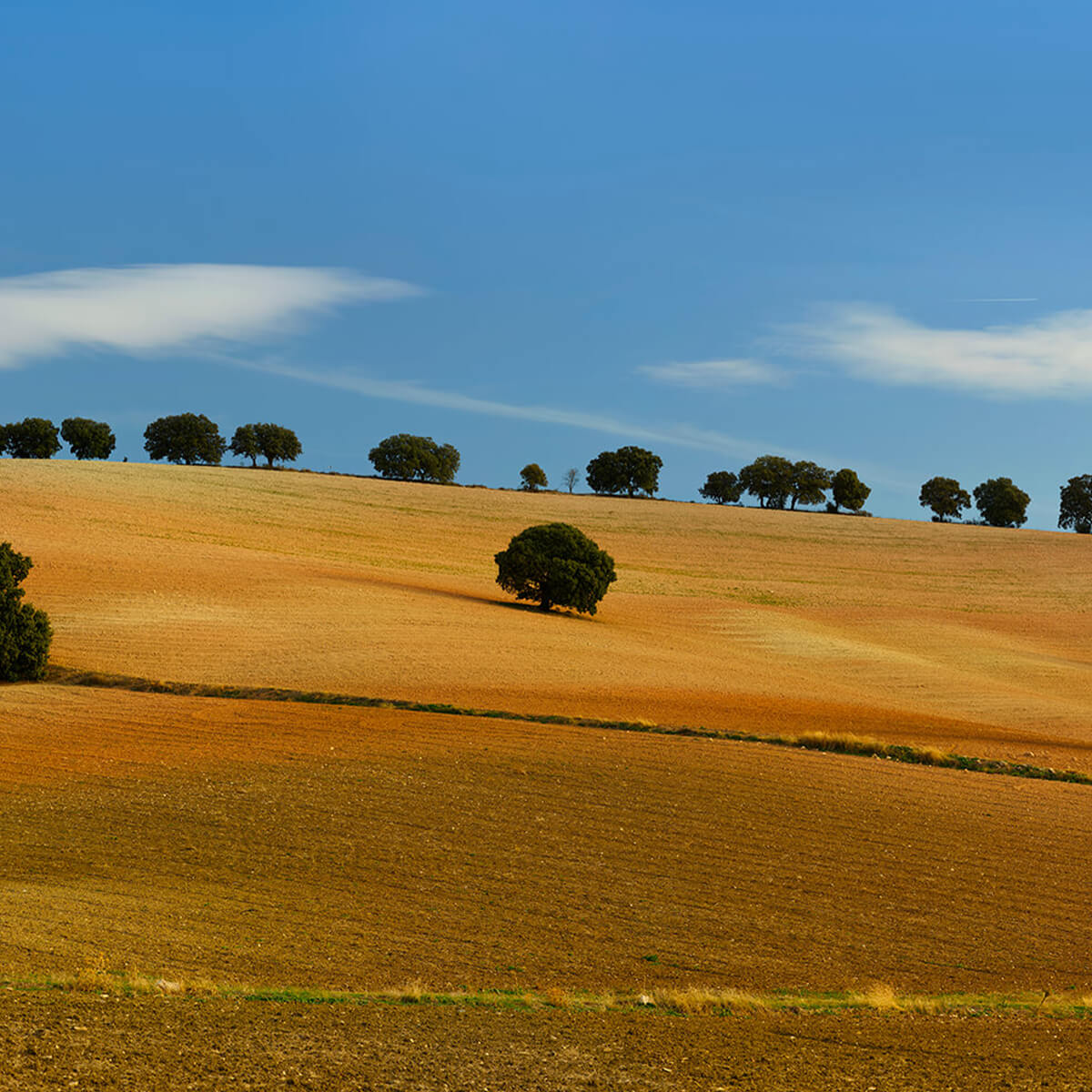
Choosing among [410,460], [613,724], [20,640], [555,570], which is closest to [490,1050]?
[613,724]

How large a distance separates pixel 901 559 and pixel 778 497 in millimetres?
45302

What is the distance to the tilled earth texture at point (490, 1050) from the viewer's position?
8.16m

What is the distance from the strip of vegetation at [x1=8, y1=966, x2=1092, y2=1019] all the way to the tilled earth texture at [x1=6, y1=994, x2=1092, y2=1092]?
0.30 meters

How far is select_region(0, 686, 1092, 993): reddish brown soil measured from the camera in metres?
12.5

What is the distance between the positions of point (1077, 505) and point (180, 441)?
3849 inches

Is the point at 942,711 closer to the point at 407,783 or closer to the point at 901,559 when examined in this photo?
the point at 407,783

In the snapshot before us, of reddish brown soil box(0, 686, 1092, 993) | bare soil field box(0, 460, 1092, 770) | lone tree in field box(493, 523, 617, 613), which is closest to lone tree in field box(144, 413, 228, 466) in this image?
bare soil field box(0, 460, 1092, 770)

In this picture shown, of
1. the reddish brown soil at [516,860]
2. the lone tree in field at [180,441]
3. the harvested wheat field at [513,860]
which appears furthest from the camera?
the lone tree in field at [180,441]

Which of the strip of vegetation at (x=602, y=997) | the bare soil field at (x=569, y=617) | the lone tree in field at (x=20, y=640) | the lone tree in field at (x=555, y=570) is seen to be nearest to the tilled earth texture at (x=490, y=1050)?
the strip of vegetation at (x=602, y=997)

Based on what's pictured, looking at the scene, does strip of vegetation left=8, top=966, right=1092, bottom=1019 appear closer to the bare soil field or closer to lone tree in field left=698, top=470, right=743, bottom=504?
the bare soil field

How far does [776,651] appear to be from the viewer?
43688mm

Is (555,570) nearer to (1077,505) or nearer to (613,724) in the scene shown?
(613,724)

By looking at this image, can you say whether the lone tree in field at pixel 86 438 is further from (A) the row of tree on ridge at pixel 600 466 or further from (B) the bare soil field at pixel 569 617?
(B) the bare soil field at pixel 569 617

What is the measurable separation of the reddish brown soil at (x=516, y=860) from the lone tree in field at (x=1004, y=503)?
109 metres
